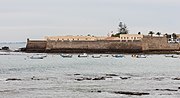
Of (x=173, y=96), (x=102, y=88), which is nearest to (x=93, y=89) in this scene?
(x=102, y=88)

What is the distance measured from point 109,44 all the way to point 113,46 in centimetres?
115

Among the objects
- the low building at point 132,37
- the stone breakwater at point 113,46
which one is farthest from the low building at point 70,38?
the low building at point 132,37

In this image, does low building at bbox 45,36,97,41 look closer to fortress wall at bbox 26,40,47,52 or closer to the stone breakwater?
fortress wall at bbox 26,40,47,52

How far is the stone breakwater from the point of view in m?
137

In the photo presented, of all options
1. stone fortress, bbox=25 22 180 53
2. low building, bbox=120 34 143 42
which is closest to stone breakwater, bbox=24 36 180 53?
stone fortress, bbox=25 22 180 53

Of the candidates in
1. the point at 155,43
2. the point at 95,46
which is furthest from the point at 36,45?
the point at 155,43

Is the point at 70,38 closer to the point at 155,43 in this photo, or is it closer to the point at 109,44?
the point at 109,44

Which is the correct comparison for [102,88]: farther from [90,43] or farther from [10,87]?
[90,43]

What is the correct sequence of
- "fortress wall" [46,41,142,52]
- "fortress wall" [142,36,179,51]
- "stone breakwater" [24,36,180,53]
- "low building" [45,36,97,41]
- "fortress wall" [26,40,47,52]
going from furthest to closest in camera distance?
"fortress wall" [26,40,47,52], "low building" [45,36,97,41], "fortress wall" [46,41,142,52], "stone breakwater" [24,36,180,53], "fortress wall" [142,36,179,51]

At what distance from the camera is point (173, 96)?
4047 cm

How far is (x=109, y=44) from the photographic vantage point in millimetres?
139750

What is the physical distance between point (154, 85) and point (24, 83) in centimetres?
1238

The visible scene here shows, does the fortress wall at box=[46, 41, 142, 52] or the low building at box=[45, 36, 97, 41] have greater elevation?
the low building at box=[45, 36, 97, 41]

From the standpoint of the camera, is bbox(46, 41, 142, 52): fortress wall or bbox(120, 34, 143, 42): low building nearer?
bbox(46, 41, 142, 52): fortress wall
